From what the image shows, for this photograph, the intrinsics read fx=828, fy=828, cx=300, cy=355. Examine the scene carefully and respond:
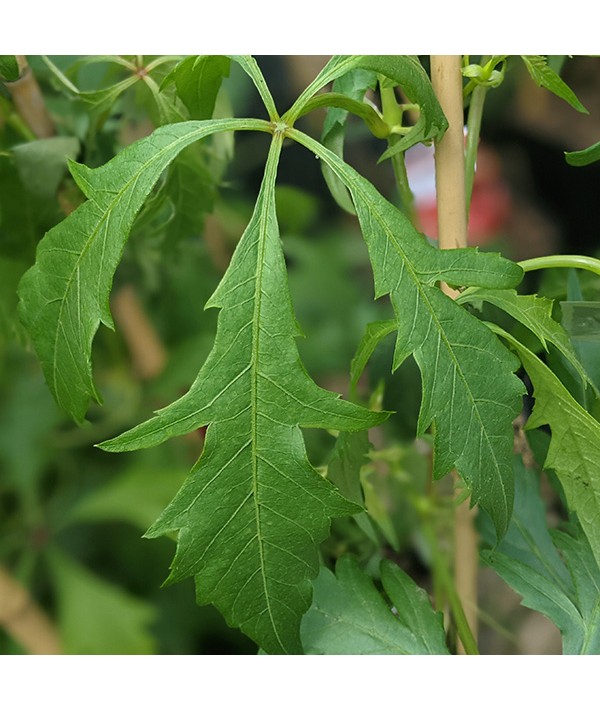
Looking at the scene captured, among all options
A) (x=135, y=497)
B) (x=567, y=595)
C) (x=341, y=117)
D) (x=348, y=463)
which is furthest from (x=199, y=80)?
(x=135, y=497)

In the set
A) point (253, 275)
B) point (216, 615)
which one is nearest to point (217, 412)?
point (253, 275)

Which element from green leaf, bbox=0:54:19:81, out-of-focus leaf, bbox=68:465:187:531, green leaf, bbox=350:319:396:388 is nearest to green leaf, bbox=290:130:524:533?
green leaf, bbox=350:319:396:388

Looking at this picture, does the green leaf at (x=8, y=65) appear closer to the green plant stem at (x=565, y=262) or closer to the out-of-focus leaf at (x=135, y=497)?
the green plant stem at (x=565, y=262)

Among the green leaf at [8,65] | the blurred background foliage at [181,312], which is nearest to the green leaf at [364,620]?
the blurred background foliage at [181,312]

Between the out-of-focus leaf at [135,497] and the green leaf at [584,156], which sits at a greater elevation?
the green leaf at [584,156]

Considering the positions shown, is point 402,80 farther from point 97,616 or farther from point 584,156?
point 97,616

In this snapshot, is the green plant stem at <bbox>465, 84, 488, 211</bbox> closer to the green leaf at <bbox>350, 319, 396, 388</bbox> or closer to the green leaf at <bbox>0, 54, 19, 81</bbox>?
the green leaf at <bbox>350, 319, 396, 388</bbox>
